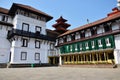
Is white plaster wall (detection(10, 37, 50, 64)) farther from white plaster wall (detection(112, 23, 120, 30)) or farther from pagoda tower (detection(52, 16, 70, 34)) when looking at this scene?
white plaster wall (detection(112, 23, 120, 30))

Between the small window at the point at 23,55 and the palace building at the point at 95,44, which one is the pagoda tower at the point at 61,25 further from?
the small window at the point at 23,55

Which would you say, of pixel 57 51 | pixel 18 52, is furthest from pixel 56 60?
pixel 18 52

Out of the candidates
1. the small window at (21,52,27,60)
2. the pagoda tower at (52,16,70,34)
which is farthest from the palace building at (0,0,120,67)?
the pagoda tower at (52,16,70,34)

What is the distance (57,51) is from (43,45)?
4730 millimetres

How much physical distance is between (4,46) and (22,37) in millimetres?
4592

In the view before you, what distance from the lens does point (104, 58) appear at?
2364 centimetres

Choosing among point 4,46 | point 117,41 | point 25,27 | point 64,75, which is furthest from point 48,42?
point 64,75

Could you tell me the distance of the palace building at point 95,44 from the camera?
2142 centimetres

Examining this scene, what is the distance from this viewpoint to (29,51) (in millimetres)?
28984

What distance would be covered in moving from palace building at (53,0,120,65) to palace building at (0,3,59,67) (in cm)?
603

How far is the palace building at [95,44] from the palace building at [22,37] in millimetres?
6034

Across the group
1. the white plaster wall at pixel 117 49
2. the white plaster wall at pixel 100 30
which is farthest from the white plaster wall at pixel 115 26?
the white plaster wall at pixel 100 30

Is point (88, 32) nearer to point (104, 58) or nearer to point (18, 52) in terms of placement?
point (104, 58)

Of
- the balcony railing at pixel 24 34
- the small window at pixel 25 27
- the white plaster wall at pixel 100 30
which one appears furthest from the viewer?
the small window at pixel 25 27
